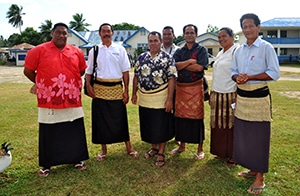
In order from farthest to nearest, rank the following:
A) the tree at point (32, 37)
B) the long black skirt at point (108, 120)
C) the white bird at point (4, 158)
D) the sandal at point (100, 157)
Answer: the tree at point (32, 37) → the sandal at point (100, 157) → the long black skirt at point (108, 120) → the white bird at point (4, 158)

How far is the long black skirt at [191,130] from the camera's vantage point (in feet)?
13.0

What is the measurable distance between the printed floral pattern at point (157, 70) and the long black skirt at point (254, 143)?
3.57 feet

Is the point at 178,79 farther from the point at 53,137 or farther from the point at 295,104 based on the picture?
the point at 295,104

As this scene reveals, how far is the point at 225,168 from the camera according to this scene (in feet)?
11.9

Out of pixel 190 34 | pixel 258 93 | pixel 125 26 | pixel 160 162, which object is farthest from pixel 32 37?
pixel 258 93

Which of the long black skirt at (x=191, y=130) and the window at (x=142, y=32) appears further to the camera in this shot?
the window at (x=142, y=32)

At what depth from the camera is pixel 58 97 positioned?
10.6 ft

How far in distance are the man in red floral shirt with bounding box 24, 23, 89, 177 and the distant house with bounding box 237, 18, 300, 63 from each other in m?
29.8

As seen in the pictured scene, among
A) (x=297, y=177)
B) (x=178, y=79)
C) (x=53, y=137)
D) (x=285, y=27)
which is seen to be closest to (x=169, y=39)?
(x=178, y=79)

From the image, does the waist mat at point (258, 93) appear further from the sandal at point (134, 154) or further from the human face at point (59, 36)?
the human face at point (59, 36)

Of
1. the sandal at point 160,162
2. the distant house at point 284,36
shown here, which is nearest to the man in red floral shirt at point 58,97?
the sandal at point 160,162

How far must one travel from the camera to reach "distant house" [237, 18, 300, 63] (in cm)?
2985

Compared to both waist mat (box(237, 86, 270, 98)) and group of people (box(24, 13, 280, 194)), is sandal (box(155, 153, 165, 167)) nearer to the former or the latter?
group of people (box(24, 13, 280, 194))

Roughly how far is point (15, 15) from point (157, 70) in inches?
2333
